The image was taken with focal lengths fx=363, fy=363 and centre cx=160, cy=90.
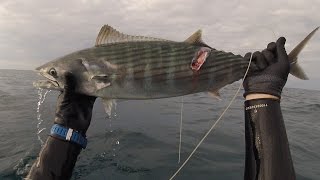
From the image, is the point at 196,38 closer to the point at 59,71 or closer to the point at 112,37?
the point at 112,37

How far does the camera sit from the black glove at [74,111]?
373 cm

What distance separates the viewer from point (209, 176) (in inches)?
233

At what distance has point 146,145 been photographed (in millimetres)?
7602

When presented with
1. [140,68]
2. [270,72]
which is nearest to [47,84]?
[140,68]

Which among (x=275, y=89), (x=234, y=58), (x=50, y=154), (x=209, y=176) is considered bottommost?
(x=209, y=176)

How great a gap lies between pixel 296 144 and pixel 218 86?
600 centimetres

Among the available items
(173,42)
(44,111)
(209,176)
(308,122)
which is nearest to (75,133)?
(173,42)

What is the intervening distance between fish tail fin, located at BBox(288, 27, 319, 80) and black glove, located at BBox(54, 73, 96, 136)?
2159 millimetres

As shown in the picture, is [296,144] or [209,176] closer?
[209,176]

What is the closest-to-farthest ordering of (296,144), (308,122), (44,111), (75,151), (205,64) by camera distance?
(205,64) → (75,151) → (296,144) → (44,111) → (308,122)

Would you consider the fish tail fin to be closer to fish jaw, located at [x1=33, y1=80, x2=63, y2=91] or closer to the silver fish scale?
the silver fish scale

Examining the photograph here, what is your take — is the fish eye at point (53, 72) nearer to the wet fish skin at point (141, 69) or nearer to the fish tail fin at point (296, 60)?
the wet fish skin at point (141, 69)

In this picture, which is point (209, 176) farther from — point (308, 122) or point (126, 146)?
point (308, 122)

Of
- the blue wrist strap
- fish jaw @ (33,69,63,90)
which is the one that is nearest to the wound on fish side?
fish jaw @ (33,69,63,90)
